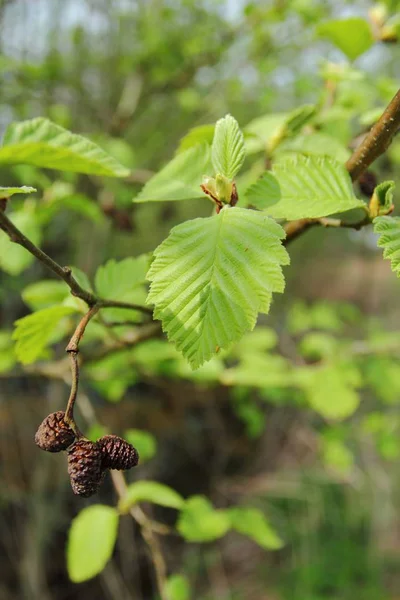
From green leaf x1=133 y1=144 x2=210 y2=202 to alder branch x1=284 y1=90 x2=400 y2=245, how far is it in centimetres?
20

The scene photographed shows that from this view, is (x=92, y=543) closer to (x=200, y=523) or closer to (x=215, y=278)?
(x=200, y=523)

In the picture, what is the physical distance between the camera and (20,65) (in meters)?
2.76

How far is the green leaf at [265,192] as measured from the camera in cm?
82

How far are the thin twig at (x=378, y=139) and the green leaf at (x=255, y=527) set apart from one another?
1144mm

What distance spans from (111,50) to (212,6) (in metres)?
0.79

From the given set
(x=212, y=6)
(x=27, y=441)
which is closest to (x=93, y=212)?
(x=212, y=6)

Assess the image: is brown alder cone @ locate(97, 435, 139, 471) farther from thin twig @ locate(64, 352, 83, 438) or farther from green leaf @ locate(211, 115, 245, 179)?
green leaf @ locate(211, 115, 245, 179)

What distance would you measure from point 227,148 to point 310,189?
147 millimetres

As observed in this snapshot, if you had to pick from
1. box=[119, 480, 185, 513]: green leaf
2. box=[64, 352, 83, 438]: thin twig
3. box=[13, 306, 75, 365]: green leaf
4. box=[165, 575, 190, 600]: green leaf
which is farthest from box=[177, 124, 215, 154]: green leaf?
box=[165, 575, 190, 600]: green leaf

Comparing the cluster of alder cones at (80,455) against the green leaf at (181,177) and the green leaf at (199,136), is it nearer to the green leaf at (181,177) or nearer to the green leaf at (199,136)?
the green leaf at (181,177)

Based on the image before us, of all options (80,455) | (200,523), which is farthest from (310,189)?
(200,523)

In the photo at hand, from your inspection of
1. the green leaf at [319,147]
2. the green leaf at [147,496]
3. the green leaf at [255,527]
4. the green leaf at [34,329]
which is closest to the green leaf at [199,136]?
the green leaf at [319,147]

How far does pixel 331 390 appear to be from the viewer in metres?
2.21

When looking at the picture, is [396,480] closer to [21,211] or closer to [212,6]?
[212,6]
